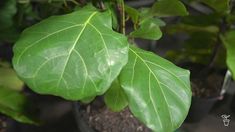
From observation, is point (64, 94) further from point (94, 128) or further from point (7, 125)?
point (7, 125)

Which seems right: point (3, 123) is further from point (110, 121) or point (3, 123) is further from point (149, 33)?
point (149, 33)

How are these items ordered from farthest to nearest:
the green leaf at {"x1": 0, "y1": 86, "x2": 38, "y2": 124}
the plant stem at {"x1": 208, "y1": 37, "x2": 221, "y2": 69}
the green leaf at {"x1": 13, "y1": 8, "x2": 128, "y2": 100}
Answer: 1. the plant stem at {"x1": 208, "y1": 37, "x2": 221, "y2": 69}
2. the green leaf at {"x1": 0, "y1": 86, "x2": 38, "y2": 124}
3. the green leaf at {"x1": 13, "y1": 8, "x2": 128, "y2": 100}

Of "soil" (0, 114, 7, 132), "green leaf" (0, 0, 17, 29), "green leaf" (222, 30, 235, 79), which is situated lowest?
"soil" (0, 114, 7, 132)

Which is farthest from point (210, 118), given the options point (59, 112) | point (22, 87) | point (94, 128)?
point (22, 87)

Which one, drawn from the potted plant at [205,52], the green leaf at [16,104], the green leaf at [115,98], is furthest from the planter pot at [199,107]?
the green leaf at [16,104]

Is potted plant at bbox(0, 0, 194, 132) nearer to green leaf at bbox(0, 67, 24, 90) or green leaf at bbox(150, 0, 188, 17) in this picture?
green leaf at bbox(150, 0, 188, 17)

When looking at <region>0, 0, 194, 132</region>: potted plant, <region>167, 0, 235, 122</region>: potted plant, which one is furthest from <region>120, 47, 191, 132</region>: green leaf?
<region>167, 0, 235, 122</region>: potted plant
